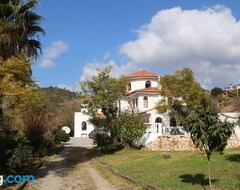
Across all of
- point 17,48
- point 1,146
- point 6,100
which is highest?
point 17,48

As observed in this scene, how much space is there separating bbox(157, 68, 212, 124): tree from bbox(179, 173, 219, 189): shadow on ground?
22.6 m

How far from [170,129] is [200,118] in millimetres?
19553

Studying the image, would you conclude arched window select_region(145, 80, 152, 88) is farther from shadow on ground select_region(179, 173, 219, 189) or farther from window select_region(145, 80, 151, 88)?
shadow on ground select_region(179, 173, 219, 189)

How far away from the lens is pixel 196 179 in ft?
48.3

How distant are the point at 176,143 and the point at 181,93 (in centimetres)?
1044

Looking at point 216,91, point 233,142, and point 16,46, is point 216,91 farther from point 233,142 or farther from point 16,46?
point 16,46

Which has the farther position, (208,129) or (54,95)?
(54,95)

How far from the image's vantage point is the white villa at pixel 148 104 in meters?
31.4

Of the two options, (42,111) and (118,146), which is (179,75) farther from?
(42,111)

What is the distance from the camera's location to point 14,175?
16672 mm

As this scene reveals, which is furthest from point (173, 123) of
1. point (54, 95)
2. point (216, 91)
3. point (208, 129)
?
point (216, 91)

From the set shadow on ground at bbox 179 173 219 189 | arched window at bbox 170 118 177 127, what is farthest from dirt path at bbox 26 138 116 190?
arched window at bbox 170 118 177 127

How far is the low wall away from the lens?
2842 cm

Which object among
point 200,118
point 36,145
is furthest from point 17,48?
point 200,118
